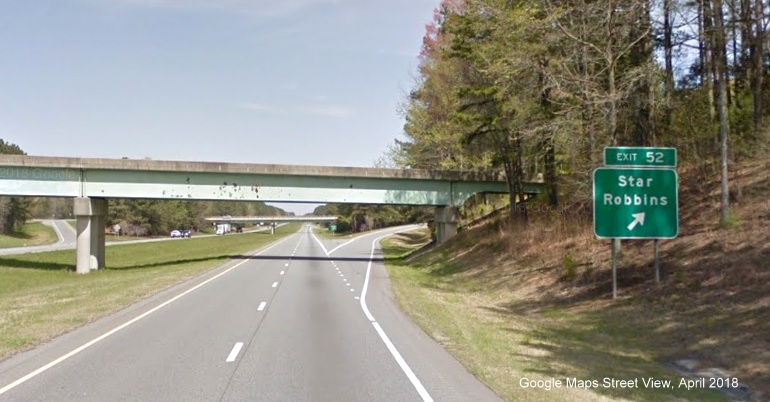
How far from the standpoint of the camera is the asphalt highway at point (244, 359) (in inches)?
347

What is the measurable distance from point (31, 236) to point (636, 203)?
10705 centimetres

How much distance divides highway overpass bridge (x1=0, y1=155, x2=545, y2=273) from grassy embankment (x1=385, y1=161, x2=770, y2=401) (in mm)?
19462

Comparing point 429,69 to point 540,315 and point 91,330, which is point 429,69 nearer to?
point 540,315

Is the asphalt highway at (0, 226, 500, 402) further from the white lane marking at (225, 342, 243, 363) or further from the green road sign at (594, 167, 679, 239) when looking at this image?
the green road sign at (594, 167, 679, 239)

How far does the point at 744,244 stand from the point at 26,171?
41.6m

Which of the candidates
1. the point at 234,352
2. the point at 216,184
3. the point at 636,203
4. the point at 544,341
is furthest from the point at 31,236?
the point at 544,341

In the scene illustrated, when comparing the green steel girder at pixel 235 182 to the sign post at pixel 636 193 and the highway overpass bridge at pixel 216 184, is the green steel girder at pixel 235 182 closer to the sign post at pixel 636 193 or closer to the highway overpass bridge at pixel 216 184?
the highway overpass bridge at pixel 216 184

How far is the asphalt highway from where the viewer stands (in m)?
8.80

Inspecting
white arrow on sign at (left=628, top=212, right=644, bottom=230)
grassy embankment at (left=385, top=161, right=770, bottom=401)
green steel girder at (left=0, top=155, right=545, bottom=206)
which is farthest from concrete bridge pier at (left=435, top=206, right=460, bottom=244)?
white arrow on sign at (left=628, top=212, right=644, bottom=230)

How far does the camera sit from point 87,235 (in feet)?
146

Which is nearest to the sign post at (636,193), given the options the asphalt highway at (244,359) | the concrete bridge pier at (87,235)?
the asphalt highway at (244,359)

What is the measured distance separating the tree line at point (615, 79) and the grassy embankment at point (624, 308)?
5.49 ft

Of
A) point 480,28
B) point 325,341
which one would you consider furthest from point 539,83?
point 325,341

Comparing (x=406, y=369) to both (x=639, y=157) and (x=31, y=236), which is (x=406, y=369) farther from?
(x=31, y=236)
